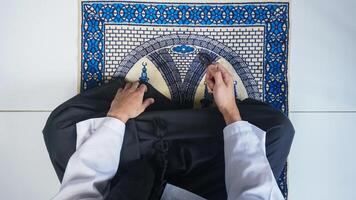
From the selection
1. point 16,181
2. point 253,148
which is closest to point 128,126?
point 253,148

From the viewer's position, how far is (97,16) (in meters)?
0.95

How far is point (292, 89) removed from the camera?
0.97 m

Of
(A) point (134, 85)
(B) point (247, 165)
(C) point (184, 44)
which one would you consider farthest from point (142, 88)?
(B) point (247, 165)

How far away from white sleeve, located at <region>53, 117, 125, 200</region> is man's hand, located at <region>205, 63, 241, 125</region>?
0.78ft

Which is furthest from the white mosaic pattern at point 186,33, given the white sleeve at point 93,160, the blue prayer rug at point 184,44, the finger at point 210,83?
the white sleeve at point 93,160

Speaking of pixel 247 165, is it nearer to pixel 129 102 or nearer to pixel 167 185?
pixel 167 185

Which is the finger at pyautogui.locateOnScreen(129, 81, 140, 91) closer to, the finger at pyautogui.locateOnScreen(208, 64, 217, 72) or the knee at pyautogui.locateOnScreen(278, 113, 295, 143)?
the finger at pyautogui.locateOnScreen(208, 64, 217, 72)

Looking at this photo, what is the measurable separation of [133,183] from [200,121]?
0.22m

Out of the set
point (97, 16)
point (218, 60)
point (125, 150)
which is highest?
point (97, 16)

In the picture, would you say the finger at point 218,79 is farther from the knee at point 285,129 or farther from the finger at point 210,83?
the knee at point 285,129

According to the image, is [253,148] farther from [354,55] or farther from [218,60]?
[354,55]

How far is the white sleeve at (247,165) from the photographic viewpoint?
70 centimetres

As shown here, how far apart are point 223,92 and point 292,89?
0.80 ft

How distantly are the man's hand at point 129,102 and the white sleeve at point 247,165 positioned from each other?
0.23 m
